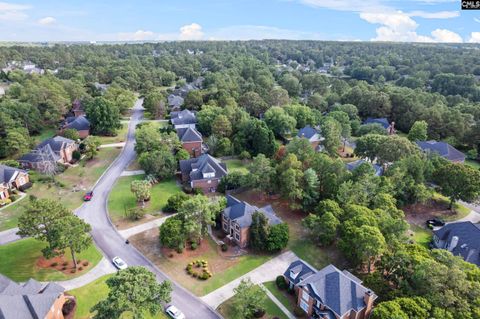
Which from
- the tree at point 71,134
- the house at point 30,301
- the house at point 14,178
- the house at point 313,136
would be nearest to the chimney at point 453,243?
the house at point 313,136

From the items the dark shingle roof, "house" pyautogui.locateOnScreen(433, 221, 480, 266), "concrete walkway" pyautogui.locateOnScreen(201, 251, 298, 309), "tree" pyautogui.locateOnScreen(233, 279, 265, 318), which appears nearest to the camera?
"tree" pyautogui.locateOnScreen(233, 279, 265, 318)

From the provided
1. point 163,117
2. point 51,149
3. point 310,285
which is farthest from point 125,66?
point 310,285

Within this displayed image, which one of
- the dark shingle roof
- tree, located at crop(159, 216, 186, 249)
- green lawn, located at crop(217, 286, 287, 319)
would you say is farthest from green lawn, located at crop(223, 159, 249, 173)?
the dark shingle roof

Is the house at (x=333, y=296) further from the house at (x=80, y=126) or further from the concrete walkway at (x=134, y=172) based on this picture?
the house at (x=80, y=126)

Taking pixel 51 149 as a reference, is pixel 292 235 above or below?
below

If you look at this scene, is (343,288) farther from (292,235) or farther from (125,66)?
(125,66)

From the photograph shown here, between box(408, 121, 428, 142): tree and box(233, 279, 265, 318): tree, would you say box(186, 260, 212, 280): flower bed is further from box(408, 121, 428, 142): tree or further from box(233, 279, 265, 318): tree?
box(408, 121, 428, 142): tree
